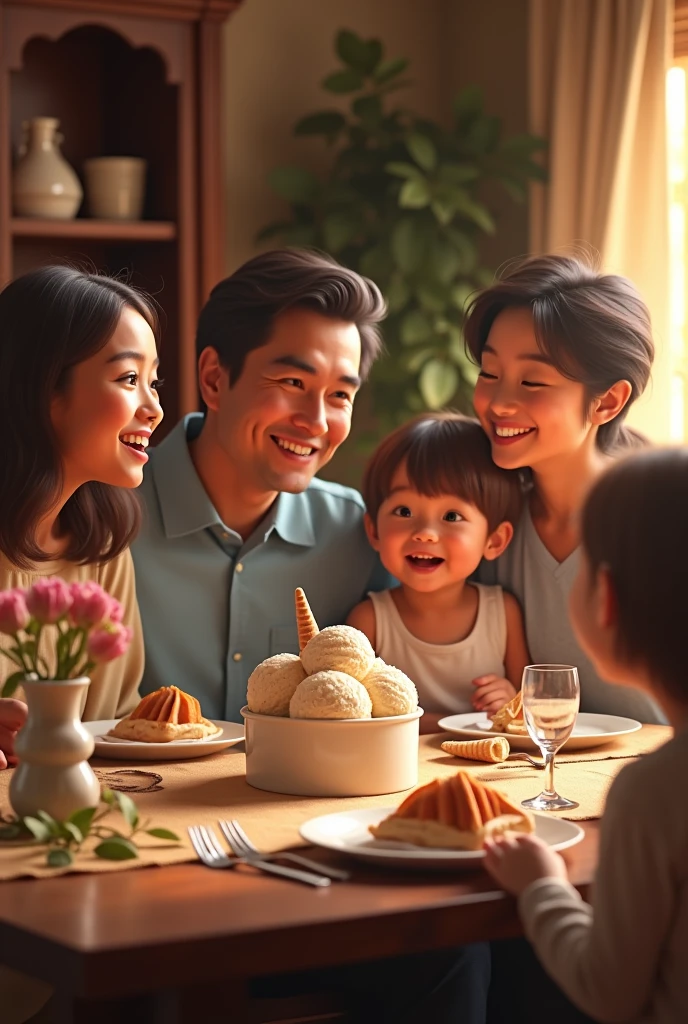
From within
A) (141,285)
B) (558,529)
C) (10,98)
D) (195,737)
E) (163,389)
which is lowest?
(195,737)

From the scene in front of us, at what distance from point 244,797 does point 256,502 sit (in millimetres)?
1004

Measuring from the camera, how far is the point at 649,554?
3.95 ft

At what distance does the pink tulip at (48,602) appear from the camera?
140cm

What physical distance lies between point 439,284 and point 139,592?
73.2 inches

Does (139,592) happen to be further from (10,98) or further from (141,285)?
(10,98)

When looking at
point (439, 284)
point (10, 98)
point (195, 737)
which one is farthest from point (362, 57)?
point (195, 737)

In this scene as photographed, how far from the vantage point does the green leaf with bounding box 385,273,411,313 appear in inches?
157

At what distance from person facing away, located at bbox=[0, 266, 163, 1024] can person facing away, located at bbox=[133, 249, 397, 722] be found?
0.26 m

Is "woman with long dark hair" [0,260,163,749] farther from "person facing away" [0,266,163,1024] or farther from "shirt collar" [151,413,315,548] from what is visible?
"shirt collar" [151,413,315,548]

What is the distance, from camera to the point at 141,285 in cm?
405

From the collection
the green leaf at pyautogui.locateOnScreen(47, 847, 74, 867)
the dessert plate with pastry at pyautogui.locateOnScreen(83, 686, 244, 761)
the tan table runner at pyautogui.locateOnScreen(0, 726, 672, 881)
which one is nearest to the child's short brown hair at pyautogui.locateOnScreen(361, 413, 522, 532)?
the tan table runner at pyautogui.locateOnScreen(0, 726, 672, 881)

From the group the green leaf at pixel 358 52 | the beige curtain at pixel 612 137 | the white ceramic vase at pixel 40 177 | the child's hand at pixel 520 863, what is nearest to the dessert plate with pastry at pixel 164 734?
the child's hand at pixel 520 863

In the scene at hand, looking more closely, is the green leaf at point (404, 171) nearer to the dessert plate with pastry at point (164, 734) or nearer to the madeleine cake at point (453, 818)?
the dessert plate with pastry at point (164, 734)

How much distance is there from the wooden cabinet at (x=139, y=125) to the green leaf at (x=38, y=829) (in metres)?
2.27
